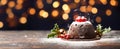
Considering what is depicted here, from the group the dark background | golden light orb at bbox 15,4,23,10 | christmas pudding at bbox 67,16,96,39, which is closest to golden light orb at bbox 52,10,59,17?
the dark background

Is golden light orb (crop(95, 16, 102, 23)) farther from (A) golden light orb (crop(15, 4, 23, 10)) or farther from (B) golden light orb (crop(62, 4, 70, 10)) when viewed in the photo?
(A) golden light orb (crop(15, 4, 23, 10))

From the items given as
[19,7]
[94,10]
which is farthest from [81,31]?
[19,7]

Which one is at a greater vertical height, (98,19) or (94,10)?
(94,10)

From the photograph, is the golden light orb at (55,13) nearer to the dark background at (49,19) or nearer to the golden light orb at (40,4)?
the dark background at (49,19)

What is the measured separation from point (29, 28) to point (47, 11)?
337 millimetres

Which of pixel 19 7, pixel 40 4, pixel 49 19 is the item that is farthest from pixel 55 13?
pixel 19 7

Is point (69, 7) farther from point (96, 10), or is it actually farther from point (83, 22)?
point (83, 22)

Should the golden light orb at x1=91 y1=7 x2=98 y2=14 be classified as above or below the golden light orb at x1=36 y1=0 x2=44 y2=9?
below

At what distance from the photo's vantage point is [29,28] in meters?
4.80

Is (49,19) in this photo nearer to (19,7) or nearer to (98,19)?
(19,7)

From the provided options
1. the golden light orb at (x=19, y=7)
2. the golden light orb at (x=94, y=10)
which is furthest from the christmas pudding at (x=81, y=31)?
the golden light orb at (x=19, y=7)

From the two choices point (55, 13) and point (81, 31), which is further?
point (55, 13)

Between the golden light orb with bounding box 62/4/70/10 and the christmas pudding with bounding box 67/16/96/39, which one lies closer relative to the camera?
the christmas pudding with bounding box 67/16/96/39

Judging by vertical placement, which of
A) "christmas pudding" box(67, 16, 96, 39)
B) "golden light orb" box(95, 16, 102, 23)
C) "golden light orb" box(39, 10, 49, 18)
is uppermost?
"christmas pudding" box(67, 16, 96, 39)
